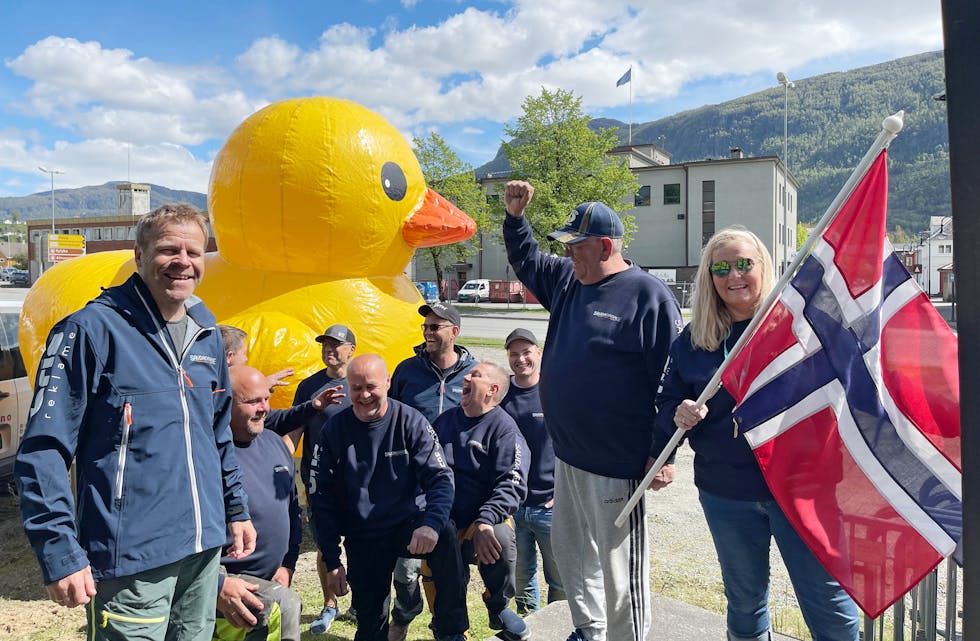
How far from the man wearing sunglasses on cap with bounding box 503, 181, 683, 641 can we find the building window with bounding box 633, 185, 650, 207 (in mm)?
40409

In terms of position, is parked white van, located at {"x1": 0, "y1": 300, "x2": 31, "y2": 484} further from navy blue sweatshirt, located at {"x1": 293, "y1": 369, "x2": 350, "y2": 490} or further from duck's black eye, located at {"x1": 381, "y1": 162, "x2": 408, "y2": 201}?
duck's black eye, located at {"x1": 381, "y1": 162, "x2": 408, "y2": 201}

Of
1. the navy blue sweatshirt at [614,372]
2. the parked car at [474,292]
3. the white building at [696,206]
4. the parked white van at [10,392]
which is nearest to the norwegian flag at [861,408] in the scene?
the navy blue sweatshirt at [614,372]

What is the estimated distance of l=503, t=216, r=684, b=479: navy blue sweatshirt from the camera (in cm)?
272

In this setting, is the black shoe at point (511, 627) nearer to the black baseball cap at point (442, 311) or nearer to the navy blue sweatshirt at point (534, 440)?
the navy blue sweatshirt at point (534, 440)

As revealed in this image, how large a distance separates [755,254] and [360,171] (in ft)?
10.9

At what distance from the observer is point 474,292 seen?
3909 centimetres

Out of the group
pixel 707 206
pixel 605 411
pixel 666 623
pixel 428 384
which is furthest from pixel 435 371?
pixel 707 206

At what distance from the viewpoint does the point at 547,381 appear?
2.92 meters

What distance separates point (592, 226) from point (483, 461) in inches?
58.6

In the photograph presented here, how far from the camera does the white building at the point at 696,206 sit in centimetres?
3944

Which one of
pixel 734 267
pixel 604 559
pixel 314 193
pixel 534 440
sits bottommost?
pixel 604 559

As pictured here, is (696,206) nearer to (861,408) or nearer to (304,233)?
(304,233)

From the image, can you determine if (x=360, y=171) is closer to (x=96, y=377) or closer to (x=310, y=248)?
(x=310, y=248)

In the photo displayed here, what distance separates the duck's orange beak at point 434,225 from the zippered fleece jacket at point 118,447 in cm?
321
